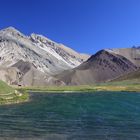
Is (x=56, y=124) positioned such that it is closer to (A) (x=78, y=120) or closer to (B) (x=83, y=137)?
(A) (x=78, y=120)

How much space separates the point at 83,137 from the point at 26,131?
7.98 metres

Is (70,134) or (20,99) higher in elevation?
(20,99)

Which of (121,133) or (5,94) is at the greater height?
(5,94)

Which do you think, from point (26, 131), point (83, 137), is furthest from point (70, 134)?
point (26, 131)

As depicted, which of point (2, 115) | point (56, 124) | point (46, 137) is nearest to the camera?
point (46, 137)

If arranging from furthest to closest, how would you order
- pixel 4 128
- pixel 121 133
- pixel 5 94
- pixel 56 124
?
pixel 5 94 < pixel 56 124 < pixel 4 128 < pixel 121 133

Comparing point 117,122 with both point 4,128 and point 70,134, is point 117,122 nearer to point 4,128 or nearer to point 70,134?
point 70,134

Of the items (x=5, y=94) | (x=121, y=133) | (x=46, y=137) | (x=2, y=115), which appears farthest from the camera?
(x=5, y=94)

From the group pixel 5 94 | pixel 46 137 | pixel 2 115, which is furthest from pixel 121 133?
pixel 5 94

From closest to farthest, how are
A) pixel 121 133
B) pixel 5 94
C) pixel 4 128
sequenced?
pixel 121 133 → pixel 4 128 → pixel 5 94

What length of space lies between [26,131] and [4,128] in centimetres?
430

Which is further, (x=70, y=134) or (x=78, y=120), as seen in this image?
(x=78, y=120)

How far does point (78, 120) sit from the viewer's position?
56531 mm

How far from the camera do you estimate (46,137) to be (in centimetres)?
4122
